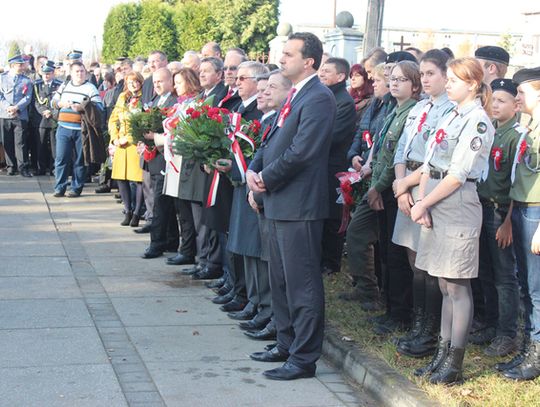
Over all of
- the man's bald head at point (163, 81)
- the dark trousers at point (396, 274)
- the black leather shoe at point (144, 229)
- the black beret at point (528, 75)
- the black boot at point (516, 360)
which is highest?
the black beret at point (528, 75)

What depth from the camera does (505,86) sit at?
20.4 feet

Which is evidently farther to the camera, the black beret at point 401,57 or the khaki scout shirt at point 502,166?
the black beret at point 401,57

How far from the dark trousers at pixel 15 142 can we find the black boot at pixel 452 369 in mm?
12924

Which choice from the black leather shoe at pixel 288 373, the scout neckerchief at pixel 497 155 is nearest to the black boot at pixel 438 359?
the black leather shoe at pixel 288 373

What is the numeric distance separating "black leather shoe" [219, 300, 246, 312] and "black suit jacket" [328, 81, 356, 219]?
113 centimetres

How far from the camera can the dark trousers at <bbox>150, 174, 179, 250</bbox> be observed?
1019cm

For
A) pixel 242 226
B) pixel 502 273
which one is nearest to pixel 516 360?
pixel 502 273

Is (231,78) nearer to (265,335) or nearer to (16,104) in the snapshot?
(265,335)

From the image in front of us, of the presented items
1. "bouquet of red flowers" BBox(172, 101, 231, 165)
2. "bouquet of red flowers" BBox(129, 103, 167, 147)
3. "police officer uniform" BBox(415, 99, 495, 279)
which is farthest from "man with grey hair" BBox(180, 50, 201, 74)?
"police officer uniform" BBox(415, 99, 495, 279)

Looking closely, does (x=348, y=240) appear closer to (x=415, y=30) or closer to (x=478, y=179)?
(x=478, y=179)

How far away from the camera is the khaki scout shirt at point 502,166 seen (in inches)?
Answer: 242

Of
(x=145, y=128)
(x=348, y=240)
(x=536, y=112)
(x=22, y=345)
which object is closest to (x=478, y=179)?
(x=536, y=112)

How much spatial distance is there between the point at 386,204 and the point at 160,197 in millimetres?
3819

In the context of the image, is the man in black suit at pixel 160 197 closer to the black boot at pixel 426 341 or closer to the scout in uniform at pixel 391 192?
the scout in uniform at pixel 391 192
